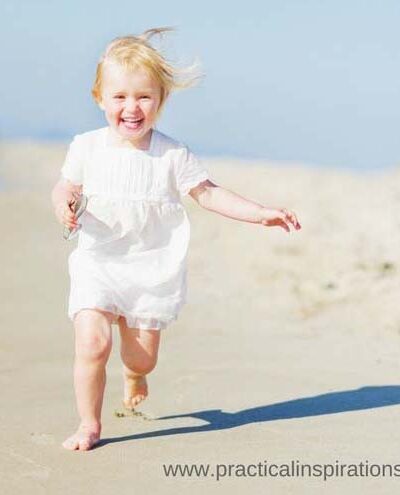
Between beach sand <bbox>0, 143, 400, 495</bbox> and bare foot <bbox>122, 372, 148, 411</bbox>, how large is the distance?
71 mm

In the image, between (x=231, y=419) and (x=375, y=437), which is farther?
(x=231, y=419)

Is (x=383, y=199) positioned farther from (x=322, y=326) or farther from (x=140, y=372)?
(x=140, y=372)

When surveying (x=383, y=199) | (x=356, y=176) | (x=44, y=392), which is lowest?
(x=44, y=392)

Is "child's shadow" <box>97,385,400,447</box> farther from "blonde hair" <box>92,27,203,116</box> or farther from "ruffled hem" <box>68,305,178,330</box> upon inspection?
"blonde hair" <box>92,27,203,116</box>

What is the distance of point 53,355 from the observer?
5.66m

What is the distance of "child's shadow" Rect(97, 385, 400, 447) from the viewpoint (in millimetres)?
4170

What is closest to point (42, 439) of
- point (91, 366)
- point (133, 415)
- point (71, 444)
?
point (71, 444)

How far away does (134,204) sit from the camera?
13.8 ft

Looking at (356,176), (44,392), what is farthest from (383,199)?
(44,392)

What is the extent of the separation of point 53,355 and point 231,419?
62.3 inches

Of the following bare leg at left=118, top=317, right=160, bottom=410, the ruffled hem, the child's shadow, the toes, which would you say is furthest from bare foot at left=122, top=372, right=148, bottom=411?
the toes

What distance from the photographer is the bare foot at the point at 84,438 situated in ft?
12.5

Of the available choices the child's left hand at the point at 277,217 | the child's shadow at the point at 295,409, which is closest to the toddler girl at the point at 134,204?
the child's left hand at the point at 277,217

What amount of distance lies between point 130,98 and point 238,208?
1.84ft
